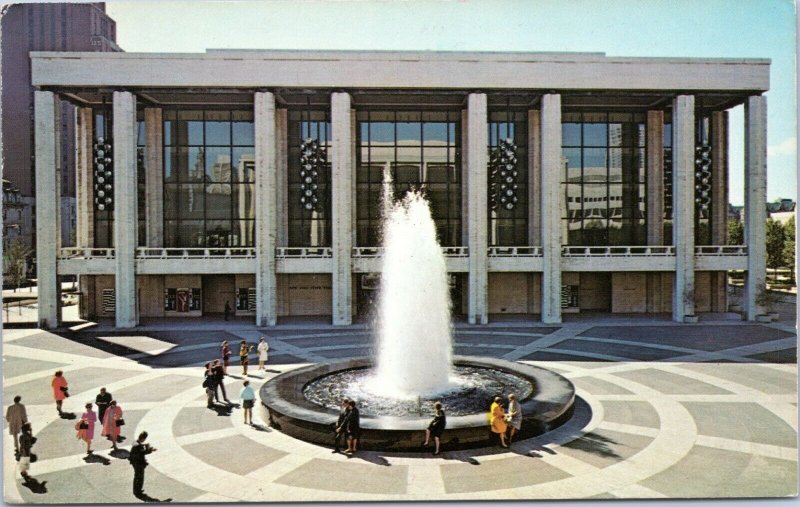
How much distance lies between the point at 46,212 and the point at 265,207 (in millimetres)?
14756

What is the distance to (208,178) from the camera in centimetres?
4369

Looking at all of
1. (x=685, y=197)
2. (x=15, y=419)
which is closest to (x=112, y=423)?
(x=15, y=419)

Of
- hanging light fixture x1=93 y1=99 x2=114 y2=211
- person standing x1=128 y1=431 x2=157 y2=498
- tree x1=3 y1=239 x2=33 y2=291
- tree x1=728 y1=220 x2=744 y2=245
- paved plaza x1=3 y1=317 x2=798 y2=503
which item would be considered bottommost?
paved plaza x1=3 y1=317 x2=798 y2=503

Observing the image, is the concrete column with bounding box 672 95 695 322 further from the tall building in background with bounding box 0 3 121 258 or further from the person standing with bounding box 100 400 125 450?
the tall building in background with bounding box 0 3 121 258

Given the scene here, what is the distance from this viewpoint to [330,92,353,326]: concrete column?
3778 centimetres

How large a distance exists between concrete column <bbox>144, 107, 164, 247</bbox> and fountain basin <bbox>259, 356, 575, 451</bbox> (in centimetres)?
2757

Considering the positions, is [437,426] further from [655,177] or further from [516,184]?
[655,177]

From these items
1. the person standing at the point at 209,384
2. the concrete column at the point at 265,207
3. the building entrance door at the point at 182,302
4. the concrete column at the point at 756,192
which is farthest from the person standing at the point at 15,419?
the concrete column at the point at 756,192

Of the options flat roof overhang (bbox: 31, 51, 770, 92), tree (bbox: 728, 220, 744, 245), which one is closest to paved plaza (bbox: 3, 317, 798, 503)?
flat roof overhang (bbox: 31, 51, 770, 92)

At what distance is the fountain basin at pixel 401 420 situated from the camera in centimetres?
1510

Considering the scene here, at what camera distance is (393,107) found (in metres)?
43.7

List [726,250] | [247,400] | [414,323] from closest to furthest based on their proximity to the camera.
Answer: [247,400] → [414,323] → [726,250]

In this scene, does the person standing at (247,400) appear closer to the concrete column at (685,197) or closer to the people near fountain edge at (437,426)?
the people near fountain edge at (437,426)

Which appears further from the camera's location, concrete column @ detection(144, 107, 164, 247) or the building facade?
concrete column @ detection(144, 107, 164, 247)
